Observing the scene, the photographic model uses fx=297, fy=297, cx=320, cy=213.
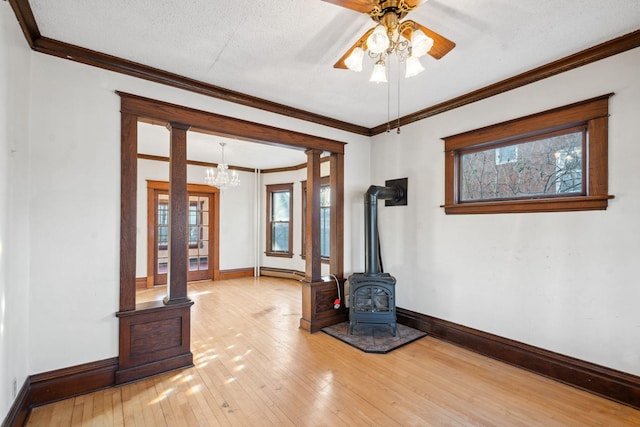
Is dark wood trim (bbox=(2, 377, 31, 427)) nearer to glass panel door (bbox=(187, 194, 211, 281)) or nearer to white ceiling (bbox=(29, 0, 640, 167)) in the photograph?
white ceiling (bbox=(29, 0, 640, 167))

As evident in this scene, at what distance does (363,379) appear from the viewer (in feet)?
8.52

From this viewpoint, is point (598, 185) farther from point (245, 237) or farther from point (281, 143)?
point (245, 237)

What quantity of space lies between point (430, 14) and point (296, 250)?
18.4 ft

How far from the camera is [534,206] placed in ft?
8.96

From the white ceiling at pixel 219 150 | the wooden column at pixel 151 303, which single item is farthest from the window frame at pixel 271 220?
the wooden column at pixel 151 303

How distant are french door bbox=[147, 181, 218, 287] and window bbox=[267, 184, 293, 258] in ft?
4.27

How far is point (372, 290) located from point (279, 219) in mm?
4267

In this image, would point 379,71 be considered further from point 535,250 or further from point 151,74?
point 535,250

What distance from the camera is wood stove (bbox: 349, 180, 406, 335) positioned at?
3471 mm

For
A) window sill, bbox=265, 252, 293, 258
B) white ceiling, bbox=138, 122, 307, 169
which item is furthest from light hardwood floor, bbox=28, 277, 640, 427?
window sill, bbox=265, 252, 293, 258

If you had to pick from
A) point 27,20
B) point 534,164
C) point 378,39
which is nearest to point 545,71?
point 534,164

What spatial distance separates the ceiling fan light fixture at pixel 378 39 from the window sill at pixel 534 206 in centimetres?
210

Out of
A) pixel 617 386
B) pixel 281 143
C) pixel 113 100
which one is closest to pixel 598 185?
pixel 617 386

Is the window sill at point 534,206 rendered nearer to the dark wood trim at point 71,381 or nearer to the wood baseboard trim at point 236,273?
the dark wood trim at point 71,381
